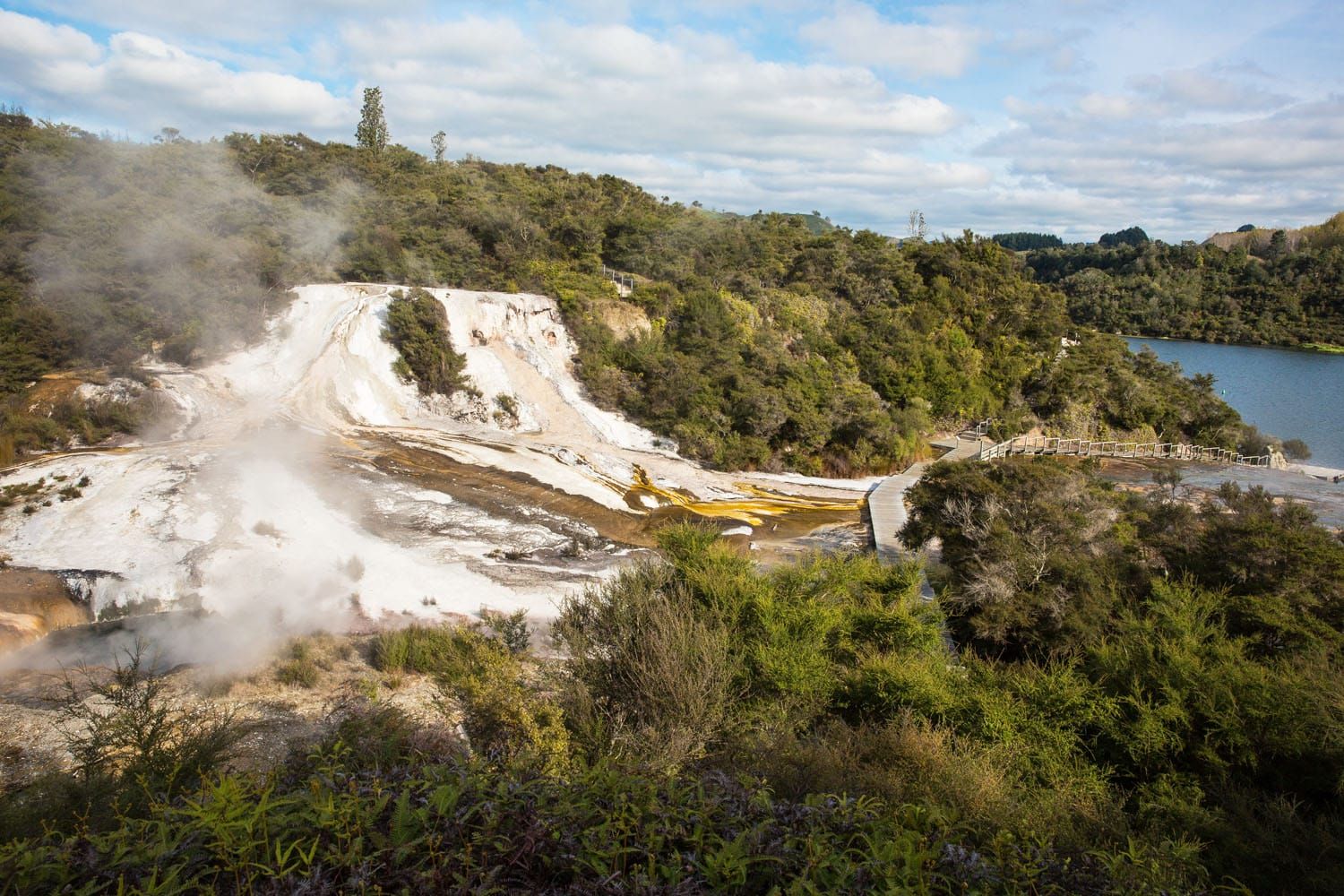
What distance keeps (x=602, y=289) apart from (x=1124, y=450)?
25502 mm

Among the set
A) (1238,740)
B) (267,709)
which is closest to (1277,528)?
(1238,740)

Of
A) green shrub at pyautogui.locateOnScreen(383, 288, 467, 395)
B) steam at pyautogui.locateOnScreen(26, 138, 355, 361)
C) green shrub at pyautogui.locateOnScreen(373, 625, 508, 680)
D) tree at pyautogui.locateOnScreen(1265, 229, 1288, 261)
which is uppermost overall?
tree at pyautogui.locateOnScreen(1265, 229, 1288, 261)

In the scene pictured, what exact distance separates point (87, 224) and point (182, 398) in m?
7.72

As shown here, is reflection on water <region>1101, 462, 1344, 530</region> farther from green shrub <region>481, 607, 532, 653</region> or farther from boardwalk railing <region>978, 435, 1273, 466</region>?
green shrub <region>481, 607, 532, 653</region>

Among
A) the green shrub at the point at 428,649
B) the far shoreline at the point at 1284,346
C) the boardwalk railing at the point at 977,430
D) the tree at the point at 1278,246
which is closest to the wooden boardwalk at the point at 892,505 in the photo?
the boardwalk railing at the point at 977,430

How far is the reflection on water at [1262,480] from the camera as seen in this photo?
848 inches

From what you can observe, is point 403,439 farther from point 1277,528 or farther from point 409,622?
point 1277,528

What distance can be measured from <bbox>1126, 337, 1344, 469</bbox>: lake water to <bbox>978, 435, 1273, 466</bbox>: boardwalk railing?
649 centimetres

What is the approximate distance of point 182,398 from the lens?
62.7 ft

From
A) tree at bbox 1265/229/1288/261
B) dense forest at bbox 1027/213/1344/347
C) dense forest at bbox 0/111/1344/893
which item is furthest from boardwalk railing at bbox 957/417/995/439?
tree at bbox 1265/229/1288/261

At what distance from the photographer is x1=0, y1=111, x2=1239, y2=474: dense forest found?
20891 mm

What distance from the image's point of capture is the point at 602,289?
97.1ft

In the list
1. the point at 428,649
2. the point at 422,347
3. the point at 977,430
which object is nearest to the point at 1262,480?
the point at 977,430

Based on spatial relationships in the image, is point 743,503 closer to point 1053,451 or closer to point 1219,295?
point 1053,451
